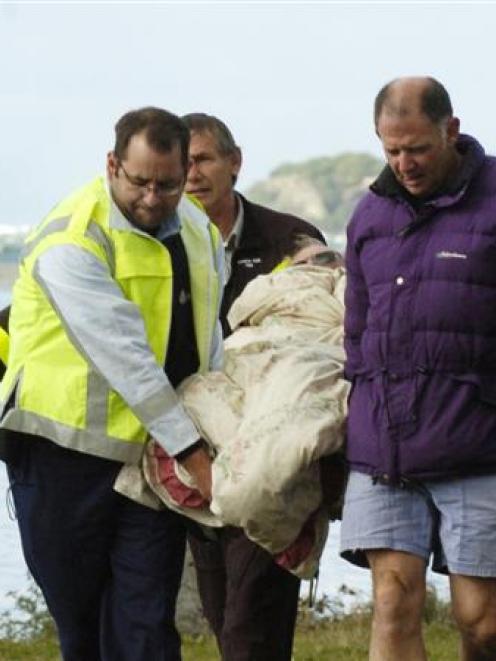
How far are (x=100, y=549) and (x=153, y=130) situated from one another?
4.14 ft

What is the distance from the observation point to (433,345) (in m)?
7.16

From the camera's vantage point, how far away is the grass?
1048cm

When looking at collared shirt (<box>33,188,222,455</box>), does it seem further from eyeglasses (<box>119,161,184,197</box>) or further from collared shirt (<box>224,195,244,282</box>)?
collared shirt (<box>224,195,244,282</box>)

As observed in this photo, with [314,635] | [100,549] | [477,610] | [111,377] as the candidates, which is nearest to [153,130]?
[111,377]

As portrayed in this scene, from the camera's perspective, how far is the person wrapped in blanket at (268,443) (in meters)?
7.14

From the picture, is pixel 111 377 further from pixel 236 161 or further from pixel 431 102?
pixel 236 161

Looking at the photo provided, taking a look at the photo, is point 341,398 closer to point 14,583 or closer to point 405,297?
point 405,297

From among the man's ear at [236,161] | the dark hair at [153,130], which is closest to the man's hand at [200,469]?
the dark hair at [153,130]

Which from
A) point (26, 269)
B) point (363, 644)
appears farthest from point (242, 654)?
point (363, 644)

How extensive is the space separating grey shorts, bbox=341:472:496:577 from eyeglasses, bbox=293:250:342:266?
3.80 ft

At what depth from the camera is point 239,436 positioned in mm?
7227

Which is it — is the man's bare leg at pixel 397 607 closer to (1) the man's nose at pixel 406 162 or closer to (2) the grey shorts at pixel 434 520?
(2) the grey shorts at pixel 434 520

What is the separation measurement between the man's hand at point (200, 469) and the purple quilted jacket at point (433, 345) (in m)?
0.44

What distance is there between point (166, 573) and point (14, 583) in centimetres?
599
